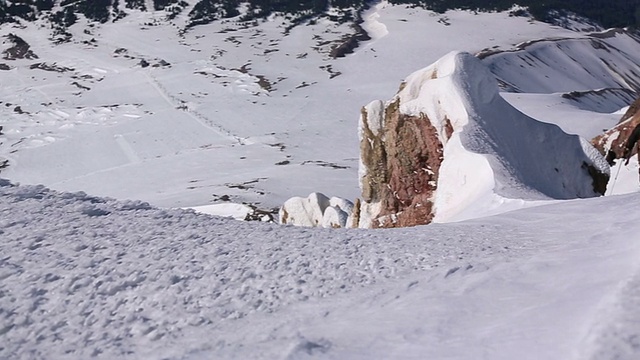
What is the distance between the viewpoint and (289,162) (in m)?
53.8

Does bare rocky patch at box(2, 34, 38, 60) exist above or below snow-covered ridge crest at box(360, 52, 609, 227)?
below

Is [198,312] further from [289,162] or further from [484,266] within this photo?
[289,162]

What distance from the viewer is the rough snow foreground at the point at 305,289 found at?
18.6ft

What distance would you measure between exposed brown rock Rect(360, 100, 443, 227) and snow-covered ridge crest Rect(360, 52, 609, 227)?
0.03 metres

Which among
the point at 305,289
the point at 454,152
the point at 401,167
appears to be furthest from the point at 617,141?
the point at 305,289

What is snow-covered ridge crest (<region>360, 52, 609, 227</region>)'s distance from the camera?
1658 cm

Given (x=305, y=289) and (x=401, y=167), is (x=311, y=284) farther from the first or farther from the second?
(x=401, y=167)

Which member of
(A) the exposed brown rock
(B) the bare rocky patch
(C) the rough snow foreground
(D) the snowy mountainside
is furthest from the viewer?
(B) the bare rocky patch

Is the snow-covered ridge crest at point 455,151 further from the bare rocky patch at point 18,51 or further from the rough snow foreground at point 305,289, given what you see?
the bare rocky patch at point 18,51

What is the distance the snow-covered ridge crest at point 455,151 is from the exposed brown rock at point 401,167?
0.10 ft

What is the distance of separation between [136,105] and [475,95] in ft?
231

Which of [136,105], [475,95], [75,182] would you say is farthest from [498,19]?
[475,95]

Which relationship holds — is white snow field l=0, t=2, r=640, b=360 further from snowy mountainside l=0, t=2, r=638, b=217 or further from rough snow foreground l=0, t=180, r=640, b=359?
snowy mountainside l=0, t=2, r=638, b=217

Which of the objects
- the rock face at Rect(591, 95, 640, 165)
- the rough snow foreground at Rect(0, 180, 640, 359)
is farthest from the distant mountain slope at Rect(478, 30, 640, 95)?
the rough snow foreground at Rect(0, 180, 640, 359)
